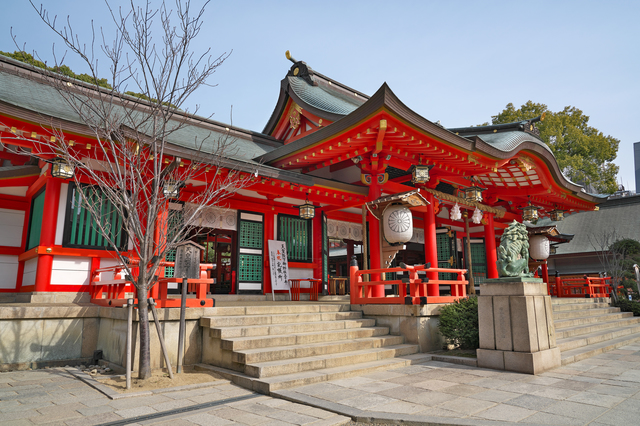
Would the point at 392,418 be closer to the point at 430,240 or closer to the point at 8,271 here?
the point at 430,240

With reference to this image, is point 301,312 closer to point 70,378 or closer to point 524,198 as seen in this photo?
point 70,378

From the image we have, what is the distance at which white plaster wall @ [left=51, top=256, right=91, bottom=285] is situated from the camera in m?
8.61

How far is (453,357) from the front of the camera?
7266 mm

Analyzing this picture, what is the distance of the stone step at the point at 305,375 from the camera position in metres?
5.30

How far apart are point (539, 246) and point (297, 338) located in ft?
38.1

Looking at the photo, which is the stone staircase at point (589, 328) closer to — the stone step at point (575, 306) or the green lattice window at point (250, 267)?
the stone step at point (575, 306)

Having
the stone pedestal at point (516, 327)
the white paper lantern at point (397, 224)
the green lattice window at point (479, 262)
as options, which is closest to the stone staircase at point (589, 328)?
the stone pedestal at point (516, 327)

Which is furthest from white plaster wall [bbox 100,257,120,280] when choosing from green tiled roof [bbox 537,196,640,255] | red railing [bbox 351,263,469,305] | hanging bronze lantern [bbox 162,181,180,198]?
green tiled roof [bbox 537,196,640,255]

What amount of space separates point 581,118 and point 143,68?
31.7 meters

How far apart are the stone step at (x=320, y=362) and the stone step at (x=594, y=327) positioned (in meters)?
4.11

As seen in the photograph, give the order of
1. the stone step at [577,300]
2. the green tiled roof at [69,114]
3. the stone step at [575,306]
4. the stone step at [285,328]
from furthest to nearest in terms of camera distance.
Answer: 1. the stone step at [577,300]
2. the stone step at [575,306]
3. the green tiled roof at [69,114]
4. the stone step at [285,328]

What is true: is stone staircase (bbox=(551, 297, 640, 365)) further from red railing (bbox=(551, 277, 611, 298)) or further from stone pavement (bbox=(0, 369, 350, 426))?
stone pavement (bbox=(0, 369, 350, 426))

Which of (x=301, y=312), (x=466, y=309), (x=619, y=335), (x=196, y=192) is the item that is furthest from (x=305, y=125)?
(x=619, y=335)

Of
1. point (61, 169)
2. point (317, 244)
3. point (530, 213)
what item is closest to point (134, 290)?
point (61, 169)
